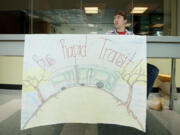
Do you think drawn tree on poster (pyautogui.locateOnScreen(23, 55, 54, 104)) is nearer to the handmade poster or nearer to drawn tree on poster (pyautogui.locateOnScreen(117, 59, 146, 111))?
the handmade poster

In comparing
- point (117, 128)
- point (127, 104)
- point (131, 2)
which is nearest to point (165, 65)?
point (131, 2)

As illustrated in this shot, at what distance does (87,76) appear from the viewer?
34.8 inches

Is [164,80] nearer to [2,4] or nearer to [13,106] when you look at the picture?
[13,106]

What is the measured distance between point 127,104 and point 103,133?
63cm

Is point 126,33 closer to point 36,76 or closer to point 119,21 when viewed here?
point 119,21

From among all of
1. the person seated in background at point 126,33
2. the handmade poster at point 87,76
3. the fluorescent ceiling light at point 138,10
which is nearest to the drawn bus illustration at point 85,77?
the handmade poster at point 87,76

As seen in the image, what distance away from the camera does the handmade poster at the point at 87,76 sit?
87 centimetres

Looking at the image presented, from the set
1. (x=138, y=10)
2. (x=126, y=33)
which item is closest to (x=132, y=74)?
(x=126, y=33)

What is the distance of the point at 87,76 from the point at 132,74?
0.21 meters

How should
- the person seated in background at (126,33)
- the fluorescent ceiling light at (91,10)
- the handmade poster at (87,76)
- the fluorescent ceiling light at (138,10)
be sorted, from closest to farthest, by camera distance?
the handmade poster at (87,76) < the person seated in background at (126,33) < the fluorescent ceiling light at (138,10) < the fluorescent ceiling light at (91,10)

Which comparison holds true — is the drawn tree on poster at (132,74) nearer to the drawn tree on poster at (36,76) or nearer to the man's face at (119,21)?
the drawn tree on poster at (36,76)

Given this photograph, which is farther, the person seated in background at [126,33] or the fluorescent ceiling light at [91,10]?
the fluorescent ceiling light at [91,10]

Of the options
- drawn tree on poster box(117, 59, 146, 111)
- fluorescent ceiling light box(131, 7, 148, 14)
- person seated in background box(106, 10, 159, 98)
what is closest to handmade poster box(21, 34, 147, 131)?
drawn tree on poster box(117, 59, 146, 111)

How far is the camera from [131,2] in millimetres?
3445
